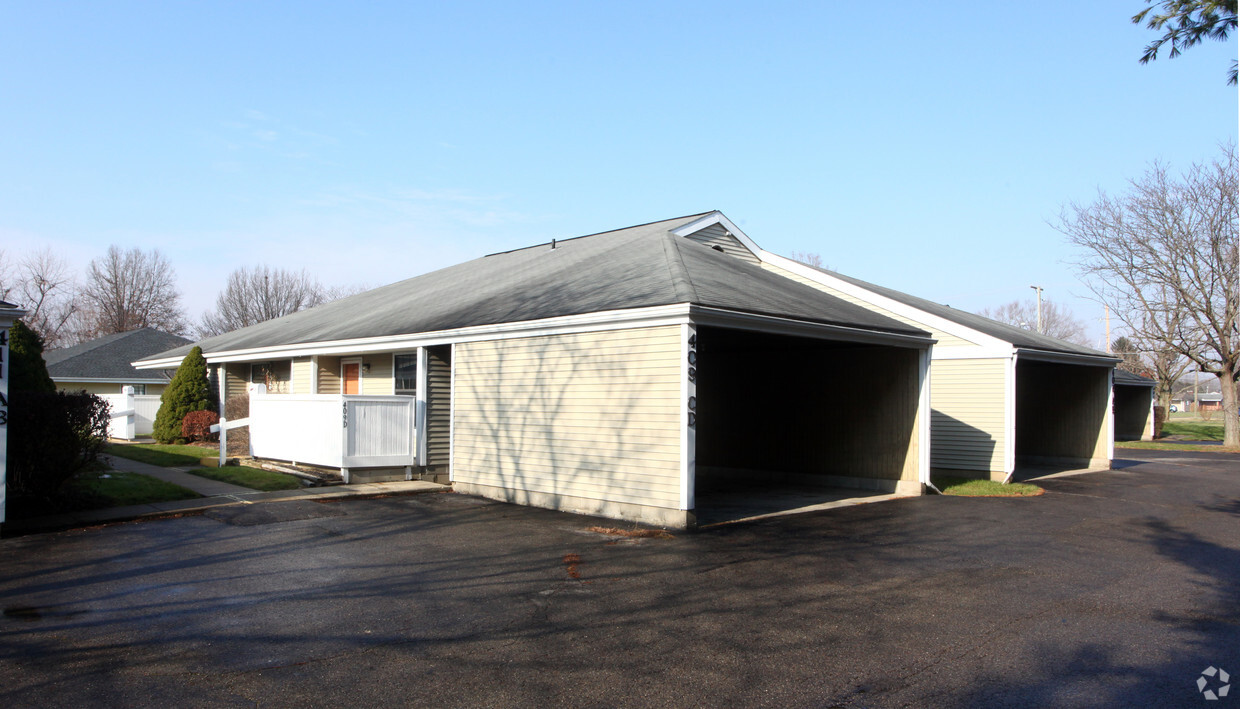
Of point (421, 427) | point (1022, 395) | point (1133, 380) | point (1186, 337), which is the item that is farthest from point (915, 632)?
point (1133, 380)

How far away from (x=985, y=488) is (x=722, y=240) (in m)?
7.62

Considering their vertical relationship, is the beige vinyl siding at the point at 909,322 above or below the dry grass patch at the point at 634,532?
above

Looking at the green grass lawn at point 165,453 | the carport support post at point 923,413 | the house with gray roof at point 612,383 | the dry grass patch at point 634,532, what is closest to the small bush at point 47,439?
the house with gray roof at point 612,383

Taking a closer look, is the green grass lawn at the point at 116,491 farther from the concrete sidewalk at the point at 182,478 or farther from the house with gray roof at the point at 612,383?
the house with gray roof at the point at 612,383

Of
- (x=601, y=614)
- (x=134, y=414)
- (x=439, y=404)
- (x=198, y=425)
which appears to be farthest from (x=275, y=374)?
(x=601, y=614)

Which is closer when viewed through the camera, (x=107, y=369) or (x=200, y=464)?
(x=200, y=464)

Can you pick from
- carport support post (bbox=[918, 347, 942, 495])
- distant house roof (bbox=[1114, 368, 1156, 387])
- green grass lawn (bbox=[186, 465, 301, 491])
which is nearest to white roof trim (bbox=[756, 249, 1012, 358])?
carport support post (bbox=[918, 347, 942, 495])

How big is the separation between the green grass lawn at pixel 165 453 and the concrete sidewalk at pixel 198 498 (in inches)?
44.7

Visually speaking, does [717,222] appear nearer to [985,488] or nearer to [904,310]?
[904,310]

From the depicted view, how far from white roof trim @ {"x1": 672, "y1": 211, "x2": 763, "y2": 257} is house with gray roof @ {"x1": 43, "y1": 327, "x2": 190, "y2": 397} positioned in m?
21.5

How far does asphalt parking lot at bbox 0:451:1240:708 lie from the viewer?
4.77 metres

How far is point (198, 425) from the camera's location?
21.2 meters

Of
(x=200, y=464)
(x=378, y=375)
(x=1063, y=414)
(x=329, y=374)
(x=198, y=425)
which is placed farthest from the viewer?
(x=1063, y=414)

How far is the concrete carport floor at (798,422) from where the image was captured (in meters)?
14.4
